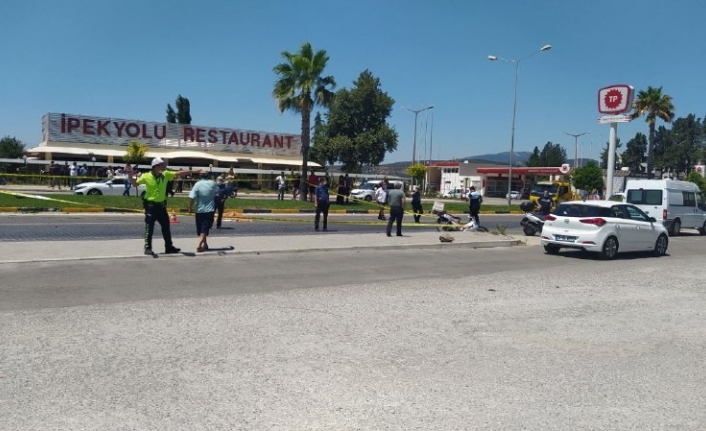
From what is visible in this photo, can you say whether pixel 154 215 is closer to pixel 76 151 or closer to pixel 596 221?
A: pixel 596 221

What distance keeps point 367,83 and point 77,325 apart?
58439mm

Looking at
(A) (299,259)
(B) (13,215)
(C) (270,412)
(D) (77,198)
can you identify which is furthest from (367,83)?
(C) (270,412)

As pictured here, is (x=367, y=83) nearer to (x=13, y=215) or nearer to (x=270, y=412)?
(x=13, y=215)

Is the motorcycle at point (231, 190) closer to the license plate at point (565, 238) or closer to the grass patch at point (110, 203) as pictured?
the grass patch at point (110, 203)

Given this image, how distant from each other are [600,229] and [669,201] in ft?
34.5

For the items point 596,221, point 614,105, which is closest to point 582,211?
point 596,221

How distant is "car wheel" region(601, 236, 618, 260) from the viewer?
15297 mm

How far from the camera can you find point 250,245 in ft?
46.5

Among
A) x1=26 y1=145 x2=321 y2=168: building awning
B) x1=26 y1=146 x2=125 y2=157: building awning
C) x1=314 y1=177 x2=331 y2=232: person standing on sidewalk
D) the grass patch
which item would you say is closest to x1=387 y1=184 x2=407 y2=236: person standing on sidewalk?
x1=314 y1=177 x2=331 y2=232: person standing on sidewalk

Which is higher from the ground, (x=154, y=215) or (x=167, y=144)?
(x=167, y=144)

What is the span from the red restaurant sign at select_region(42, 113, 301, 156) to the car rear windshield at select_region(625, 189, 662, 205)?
37086mm

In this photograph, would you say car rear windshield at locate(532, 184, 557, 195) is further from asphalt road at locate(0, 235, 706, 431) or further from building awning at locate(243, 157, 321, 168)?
asphalt road at locate(0, 235, 706, 431)

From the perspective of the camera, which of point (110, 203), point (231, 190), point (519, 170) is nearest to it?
point (110, 203)

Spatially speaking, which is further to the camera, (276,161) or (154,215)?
(276,161)
